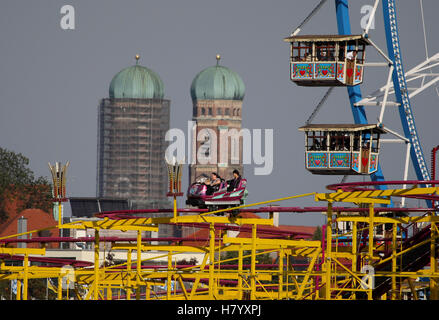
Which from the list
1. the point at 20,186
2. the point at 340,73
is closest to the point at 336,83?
the point at 340,73

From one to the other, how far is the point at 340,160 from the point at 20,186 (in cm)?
12342

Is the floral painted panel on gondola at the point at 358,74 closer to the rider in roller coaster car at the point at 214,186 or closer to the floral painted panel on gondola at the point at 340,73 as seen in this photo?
the floral painted panel on gondola at the point at 340,73

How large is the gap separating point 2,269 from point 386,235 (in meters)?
21.4

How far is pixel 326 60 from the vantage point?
63719 mm

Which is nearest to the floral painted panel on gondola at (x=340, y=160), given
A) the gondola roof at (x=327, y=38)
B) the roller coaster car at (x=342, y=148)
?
the roller coaster car at (x=342, y=148)

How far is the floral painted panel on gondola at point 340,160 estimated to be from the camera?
6312 cm

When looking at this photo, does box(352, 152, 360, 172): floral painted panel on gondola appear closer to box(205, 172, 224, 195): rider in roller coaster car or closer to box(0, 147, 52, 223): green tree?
box(205, 172, 224, 195): rider in roller coaster car

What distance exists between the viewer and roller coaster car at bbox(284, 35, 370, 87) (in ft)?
208

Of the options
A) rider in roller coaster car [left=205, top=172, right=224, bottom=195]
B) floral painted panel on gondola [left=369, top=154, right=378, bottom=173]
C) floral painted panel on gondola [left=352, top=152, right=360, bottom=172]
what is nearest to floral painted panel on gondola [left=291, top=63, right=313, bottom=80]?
floral painted panel on gondola [left=352, top=152, right=360, bottom=172]

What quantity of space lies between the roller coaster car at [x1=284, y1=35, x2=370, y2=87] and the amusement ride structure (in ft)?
0.14

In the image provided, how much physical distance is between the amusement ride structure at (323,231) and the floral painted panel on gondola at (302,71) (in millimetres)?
44

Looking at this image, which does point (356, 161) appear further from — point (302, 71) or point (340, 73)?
point (302, 71)
